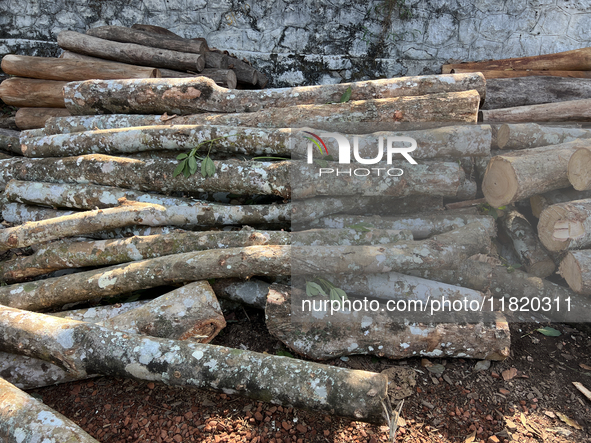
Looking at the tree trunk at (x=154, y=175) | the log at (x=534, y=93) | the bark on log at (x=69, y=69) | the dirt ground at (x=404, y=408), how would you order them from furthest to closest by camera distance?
the bark on log at (x=69, y=69) < the log at (x=534, y=93) < the tree trunk at (x=154, y=175) < the dirt ground at (x=404, y=408)

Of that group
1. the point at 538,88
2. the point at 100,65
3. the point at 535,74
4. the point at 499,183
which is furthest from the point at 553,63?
the point at 100,65

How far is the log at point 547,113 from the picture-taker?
445 centimetres

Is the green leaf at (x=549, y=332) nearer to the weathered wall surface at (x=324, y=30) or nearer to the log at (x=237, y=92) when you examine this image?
the log at (x=237, y=92)

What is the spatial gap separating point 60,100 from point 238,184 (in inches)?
137

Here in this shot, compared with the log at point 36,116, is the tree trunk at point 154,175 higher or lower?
lower

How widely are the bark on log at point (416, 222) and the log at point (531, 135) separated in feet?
2.88

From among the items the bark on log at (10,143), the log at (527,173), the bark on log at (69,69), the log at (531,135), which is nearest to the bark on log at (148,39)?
the bark on log at (69,69)

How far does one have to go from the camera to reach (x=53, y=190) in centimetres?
396

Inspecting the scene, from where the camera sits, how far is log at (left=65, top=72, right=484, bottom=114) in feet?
13.8

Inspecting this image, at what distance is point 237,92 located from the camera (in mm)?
4496

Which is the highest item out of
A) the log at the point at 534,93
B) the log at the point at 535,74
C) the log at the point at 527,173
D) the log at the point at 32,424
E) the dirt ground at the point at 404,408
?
the log at the point at 535,74

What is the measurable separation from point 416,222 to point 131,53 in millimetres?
4427

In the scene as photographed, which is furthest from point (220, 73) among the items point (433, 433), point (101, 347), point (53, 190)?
point (433, 433)

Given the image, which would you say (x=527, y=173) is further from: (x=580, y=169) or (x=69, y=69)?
(x=69, y=69)
